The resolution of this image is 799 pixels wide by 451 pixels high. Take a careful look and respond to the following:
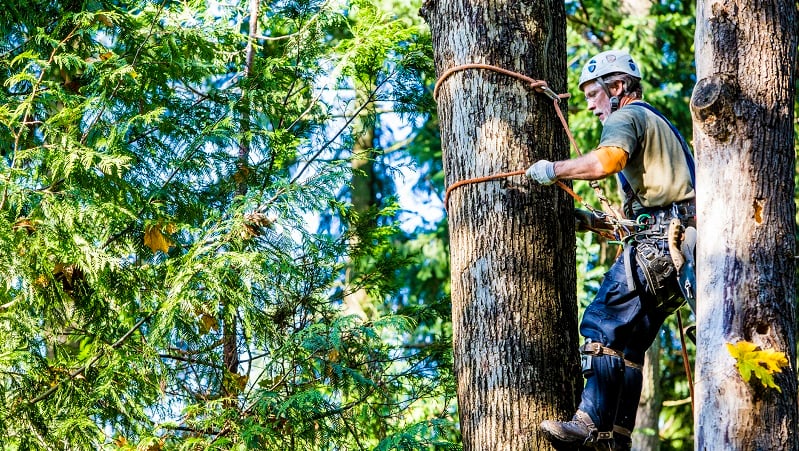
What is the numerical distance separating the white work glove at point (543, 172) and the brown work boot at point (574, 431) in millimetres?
1003

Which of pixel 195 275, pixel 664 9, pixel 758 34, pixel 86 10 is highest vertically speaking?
pixel 664 9

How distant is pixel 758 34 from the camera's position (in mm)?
3617

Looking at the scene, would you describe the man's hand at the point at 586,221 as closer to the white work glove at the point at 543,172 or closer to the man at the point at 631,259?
the man at the point at 631,259

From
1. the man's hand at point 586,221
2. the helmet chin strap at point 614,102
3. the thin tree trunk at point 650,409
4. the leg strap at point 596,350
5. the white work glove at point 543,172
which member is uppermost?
the helmet chin strap at point 614,102

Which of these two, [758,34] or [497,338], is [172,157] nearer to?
[497,338]

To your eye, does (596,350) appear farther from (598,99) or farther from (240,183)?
(240,183)

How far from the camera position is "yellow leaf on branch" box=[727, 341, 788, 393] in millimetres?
3346

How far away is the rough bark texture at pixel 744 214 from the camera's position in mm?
3406

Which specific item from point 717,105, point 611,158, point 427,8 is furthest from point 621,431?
point 427,8

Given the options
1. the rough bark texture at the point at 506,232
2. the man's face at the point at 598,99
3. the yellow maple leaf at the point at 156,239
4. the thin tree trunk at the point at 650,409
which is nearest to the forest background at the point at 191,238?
the yellow maple leaf at the point at 156,239

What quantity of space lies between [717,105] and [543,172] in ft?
2.65

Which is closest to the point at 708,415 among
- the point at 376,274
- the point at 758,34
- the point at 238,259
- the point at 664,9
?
the point at 758,34

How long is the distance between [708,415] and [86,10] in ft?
14.5

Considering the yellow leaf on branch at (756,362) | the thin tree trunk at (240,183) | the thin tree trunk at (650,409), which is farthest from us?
the thin tree trunk at (650,409)
